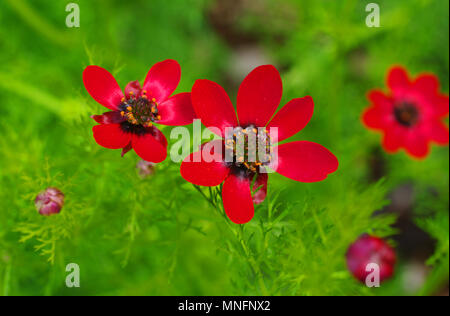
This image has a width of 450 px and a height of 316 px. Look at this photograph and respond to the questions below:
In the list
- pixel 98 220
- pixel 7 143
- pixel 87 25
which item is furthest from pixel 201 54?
pixel 98 220

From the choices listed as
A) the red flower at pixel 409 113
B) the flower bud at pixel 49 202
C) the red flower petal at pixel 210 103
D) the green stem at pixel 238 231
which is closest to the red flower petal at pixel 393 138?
the red flower at pixel 409 113

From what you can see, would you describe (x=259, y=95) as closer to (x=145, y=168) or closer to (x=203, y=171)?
(x=203, y=171)

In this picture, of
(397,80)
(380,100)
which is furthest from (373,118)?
(397,80)

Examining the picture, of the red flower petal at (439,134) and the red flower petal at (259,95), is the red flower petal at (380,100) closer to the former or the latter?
the red flower petal at (439,134)

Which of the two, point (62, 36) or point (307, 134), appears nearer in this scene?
point (62, 36)
